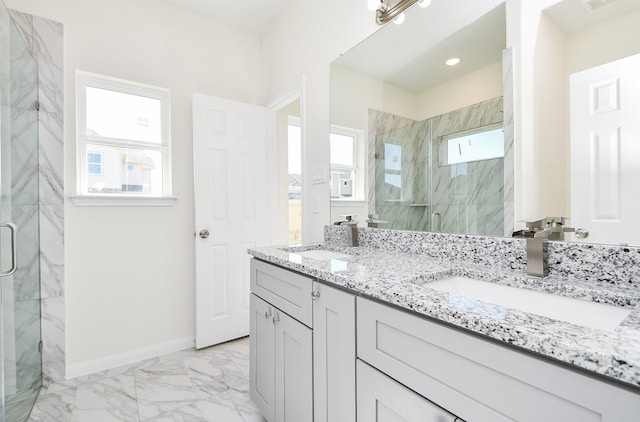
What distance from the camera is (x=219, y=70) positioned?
2.60 metres

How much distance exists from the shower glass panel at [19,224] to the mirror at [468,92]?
1.76m

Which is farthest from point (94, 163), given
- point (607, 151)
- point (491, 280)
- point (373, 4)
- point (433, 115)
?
point (607, 151)

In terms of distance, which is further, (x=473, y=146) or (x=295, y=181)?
(x=295, y=181)

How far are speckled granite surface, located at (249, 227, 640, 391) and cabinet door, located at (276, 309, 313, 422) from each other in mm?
265

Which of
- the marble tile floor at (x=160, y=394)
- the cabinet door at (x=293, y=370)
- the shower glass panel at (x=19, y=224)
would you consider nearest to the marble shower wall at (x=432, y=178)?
the cabinet door at (x=293, y=370)

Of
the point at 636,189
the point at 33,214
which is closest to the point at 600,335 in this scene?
the point at 636,189

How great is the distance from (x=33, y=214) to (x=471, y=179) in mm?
2498

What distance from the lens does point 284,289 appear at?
1.32 m

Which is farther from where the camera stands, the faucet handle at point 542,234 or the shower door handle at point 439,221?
the shower door handle at point 439,221

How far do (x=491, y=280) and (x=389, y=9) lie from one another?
1.41m

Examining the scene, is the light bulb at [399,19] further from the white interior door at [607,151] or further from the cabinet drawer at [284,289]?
the cabinet drawer at [284,289]

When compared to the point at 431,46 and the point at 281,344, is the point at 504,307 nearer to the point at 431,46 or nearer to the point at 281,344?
the point at 281,344

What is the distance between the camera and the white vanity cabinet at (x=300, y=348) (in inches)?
38.4

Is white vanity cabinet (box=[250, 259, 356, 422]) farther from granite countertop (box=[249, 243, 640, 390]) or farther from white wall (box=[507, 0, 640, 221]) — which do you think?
white wall (box=[507, 0, 640, 221])
